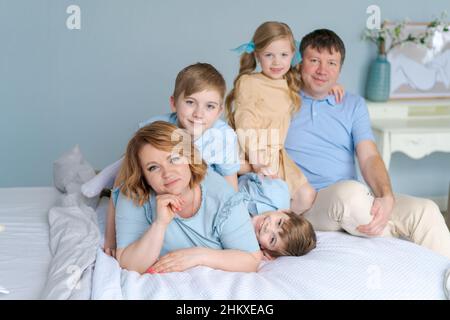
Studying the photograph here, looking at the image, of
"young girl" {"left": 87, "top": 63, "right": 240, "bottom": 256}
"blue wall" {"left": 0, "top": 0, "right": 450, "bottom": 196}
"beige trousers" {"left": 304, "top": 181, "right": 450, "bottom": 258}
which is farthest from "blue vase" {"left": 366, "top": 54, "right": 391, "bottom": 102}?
"young girl" {"left": 87, "top": 63, "right": 240, "bottom": 256}

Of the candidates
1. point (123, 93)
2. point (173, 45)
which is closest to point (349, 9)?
point (173, 45)

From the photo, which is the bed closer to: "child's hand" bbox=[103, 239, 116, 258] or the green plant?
"child's hand" bbox=[103, 239, 116, 258]

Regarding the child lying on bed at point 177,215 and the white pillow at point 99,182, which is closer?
the child lying on bed at point 177,215

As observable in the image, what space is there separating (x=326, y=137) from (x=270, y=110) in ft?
0.86

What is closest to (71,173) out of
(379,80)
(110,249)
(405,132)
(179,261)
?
(110,249)

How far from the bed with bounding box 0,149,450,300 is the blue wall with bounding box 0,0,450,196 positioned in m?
1.34

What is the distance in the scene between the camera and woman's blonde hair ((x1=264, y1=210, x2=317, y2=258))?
1.75 meters

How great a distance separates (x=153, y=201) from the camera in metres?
1.70

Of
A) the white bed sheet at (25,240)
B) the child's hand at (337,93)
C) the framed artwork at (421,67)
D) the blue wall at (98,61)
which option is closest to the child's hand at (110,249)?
the white bed sheet at (25,240)

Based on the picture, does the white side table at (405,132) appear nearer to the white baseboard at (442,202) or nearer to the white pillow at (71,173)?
the white baseboard at (442,202)

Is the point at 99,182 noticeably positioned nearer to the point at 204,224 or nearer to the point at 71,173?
the point at 71,173

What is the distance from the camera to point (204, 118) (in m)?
1.87

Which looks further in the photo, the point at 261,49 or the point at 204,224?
the point at 261,49

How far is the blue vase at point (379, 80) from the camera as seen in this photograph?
11.2ft
